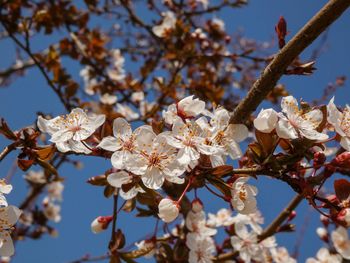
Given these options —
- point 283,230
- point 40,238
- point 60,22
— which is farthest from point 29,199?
point 283,230

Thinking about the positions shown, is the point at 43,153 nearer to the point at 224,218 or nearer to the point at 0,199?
the point at 0,199

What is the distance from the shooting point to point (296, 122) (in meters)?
1.12

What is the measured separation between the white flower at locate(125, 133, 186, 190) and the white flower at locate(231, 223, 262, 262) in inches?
36.9

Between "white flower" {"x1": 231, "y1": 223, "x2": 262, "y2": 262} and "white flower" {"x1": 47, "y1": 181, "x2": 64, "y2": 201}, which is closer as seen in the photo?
"white flower" {"x1": 231, "y1": 223, "x2": 262, "y2": 262}

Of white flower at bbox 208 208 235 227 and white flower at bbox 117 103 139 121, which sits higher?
white flower at bbox 117 103 139 121

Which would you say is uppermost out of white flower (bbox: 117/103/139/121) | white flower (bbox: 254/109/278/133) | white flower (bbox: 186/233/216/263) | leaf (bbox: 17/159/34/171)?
white flower (bbox: 117/103/139/121)

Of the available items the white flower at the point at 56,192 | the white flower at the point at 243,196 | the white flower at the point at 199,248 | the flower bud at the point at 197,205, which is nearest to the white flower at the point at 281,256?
the white flower at the point at 199,248

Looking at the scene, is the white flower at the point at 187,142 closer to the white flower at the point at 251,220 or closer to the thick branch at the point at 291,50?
the thick branch at the point at 291,50

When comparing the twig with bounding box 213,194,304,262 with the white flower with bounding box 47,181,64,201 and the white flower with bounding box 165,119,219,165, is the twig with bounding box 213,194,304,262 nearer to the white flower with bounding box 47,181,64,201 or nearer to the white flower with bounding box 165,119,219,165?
the white flower with bounding box 165,119,219,165

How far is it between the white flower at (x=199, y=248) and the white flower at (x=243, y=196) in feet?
1.91

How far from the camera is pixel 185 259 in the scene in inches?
68.5

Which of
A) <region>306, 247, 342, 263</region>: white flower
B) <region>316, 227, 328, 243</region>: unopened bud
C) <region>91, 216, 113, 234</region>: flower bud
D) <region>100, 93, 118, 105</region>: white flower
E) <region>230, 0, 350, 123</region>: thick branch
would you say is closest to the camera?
<region>230, 0, 350, 123</region>: thick branch

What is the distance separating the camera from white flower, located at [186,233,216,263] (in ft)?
5.54

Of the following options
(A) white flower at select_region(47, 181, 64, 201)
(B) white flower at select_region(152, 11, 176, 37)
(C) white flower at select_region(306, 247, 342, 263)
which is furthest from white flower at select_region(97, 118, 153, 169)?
(A) white flower at select_region(47, 181, 64, 201)
